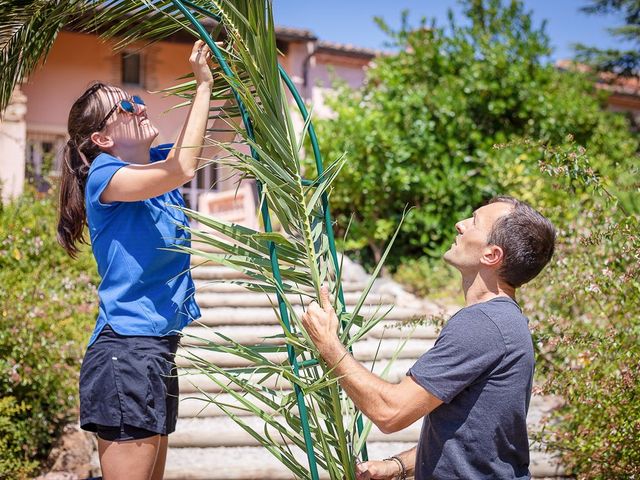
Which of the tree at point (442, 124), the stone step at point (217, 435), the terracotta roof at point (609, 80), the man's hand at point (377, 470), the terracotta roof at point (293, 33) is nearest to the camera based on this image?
the man's hand at point (377, 470)

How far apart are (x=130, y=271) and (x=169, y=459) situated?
2658 mm

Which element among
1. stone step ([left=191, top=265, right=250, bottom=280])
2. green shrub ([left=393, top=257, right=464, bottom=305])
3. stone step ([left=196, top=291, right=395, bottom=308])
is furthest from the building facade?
stone step ([left=196, top=291, right=395, bottom=308])

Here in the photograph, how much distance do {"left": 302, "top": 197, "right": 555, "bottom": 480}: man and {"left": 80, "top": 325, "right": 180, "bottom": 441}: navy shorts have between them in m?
0.53

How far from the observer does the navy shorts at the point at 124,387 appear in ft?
7.08

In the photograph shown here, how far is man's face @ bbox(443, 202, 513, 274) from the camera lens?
2154 mm

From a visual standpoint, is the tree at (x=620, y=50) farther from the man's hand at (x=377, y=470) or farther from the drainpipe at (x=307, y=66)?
the man's hand at (x=377, y=470)

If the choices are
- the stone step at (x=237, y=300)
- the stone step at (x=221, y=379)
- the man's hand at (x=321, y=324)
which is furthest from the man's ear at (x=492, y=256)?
the stone step at (x=237, y=300)

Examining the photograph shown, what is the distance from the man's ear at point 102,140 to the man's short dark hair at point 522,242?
4.05 feet

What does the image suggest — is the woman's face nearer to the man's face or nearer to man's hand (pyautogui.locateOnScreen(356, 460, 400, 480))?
the man's face

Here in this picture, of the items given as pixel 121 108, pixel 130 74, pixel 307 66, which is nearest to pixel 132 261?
pixel 121 108

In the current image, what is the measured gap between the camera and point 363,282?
29.0ft

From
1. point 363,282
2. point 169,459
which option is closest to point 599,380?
point 169,459

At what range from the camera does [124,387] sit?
217 centimetres

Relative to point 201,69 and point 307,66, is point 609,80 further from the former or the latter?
point 201,69
